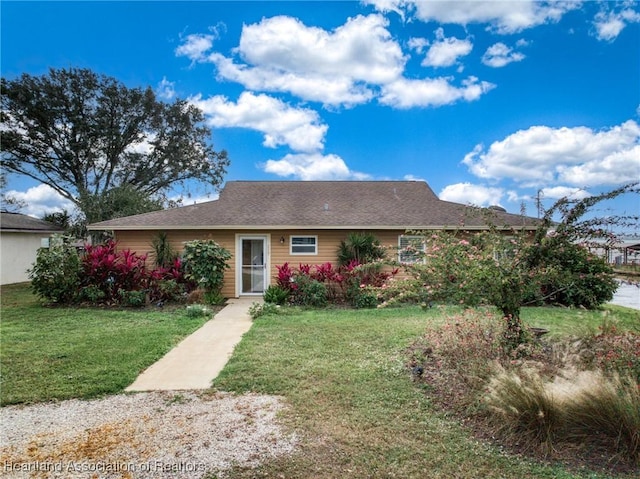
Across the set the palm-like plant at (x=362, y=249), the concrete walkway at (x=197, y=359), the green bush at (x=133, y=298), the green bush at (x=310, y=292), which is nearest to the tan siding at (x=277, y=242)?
the palm-like plant at (x=362, y=249)

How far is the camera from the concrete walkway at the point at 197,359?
471 centimetres

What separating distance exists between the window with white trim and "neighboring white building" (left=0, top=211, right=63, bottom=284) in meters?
10.8

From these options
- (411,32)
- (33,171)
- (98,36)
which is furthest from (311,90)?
(33,171)

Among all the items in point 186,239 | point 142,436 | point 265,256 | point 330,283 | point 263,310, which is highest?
point 186,239

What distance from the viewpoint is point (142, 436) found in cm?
333

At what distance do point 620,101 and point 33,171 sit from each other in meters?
28.4

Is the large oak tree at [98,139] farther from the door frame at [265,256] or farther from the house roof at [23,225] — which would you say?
the door frame at [265,256]

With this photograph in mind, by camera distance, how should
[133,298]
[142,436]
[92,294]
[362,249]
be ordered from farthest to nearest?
[362,249] → [92,294] → [133,298] → [142,436]

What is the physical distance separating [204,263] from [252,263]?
6.58ft

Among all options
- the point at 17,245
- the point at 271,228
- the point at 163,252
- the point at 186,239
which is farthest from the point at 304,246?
the point at 17,245

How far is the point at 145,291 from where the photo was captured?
10586 millimetres

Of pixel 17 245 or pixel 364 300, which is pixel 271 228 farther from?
pixel 17 245

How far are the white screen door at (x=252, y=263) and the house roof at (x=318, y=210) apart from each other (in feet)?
→ 2.77

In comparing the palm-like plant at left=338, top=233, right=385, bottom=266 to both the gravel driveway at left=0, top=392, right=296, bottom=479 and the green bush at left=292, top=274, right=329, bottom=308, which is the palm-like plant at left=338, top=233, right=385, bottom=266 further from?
the gravel driveway at left=0, top=392, right=296, bottom=479
